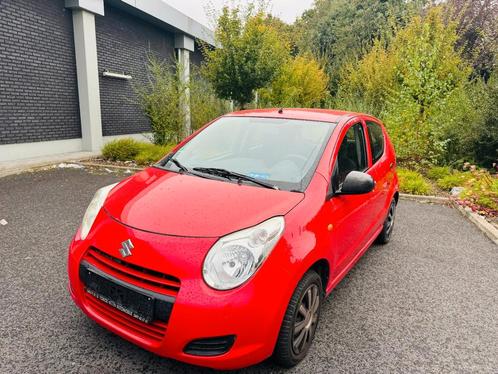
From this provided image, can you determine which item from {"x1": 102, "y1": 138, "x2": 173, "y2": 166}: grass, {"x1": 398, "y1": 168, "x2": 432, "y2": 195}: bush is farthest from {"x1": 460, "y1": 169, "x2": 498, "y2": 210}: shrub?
{"x1": 102, "y1": 138, "x2": 173, "y2": 166}: grass

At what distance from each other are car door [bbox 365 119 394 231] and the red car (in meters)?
0.57

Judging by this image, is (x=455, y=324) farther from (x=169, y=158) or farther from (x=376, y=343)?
(x=169, y=158)

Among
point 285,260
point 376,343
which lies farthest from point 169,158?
point 376,343

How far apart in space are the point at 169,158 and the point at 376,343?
7.08ft

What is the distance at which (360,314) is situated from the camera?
2.78 m

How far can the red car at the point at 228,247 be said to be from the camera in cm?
176

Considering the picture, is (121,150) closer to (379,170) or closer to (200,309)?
(379,170)

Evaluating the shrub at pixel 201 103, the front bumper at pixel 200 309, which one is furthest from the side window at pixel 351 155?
the shrub at pixel 201 103

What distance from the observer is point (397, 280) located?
3.40m

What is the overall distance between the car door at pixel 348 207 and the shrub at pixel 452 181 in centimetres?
469

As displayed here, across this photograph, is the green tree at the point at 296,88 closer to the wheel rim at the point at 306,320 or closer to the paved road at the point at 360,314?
the paved road at the point at 360,314

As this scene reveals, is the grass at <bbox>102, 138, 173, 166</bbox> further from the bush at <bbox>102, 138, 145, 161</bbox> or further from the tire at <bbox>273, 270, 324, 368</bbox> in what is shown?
the tire at <bbox>273, 270, 324, 368</bbox>

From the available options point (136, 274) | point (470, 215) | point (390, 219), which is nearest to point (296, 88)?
point (470, 215)

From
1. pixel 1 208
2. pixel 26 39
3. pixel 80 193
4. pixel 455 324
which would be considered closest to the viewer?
pixel 455 324
